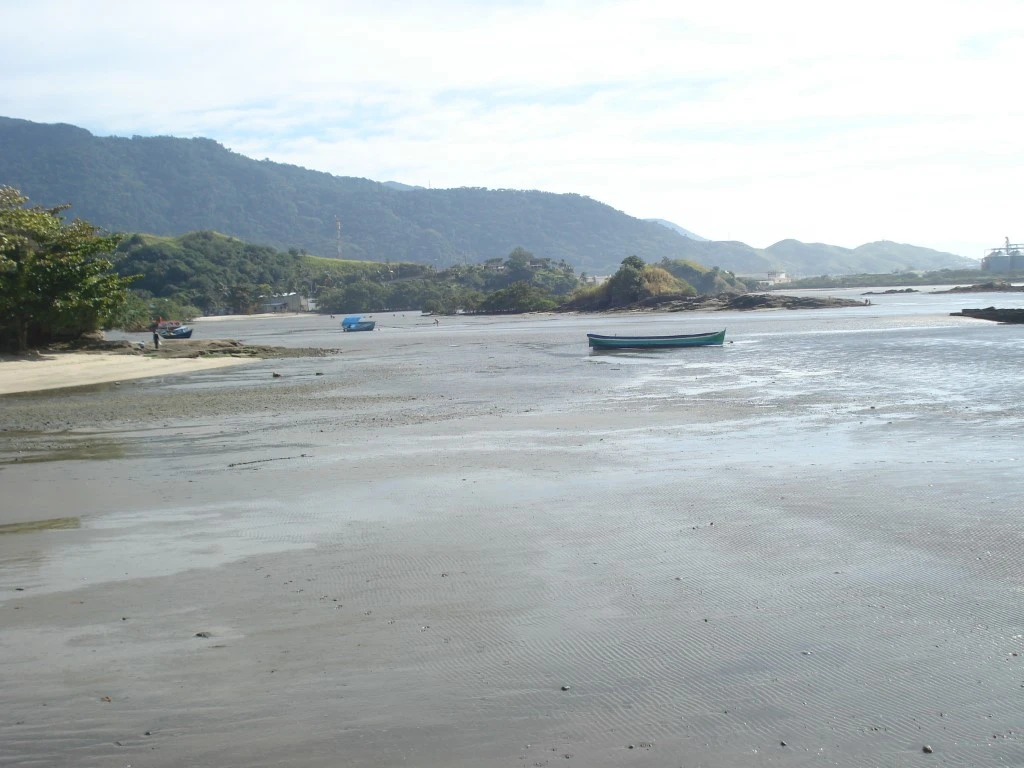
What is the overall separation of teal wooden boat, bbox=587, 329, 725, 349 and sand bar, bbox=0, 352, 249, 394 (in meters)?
18.6

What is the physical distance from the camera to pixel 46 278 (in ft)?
140

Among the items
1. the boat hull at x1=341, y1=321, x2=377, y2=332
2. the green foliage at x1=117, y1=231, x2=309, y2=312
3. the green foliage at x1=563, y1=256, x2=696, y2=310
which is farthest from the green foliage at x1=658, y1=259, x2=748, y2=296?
the boat hull at x1=341, y1=321, x2=377, y2=332

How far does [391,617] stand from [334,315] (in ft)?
557

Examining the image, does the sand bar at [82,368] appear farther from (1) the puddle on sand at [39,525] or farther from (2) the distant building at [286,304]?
(2) the distant building at [286,304]

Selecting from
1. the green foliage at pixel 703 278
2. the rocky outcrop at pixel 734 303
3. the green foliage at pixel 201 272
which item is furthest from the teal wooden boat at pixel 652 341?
the green foliage at pixel 703 278

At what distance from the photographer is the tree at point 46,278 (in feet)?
136

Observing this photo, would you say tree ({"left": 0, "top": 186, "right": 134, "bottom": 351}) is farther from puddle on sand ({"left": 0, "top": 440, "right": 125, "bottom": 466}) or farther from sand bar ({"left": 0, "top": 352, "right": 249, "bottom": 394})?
puddle on sand ({"left": 0, "top": 440, "right": 125, "bottom": 466})

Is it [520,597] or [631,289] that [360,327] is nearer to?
[631,289]

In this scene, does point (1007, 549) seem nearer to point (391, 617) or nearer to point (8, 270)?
point (391, 617)

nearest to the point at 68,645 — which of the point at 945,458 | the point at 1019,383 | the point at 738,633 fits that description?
the point at 738,633

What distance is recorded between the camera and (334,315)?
6850 inches

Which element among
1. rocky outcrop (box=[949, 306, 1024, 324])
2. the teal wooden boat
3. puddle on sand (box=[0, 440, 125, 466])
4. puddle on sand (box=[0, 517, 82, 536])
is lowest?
puddle on sand (box=[0, 440, 125, 466])

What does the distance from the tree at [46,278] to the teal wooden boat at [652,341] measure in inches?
959

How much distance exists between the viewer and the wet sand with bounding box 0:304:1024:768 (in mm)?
5703
